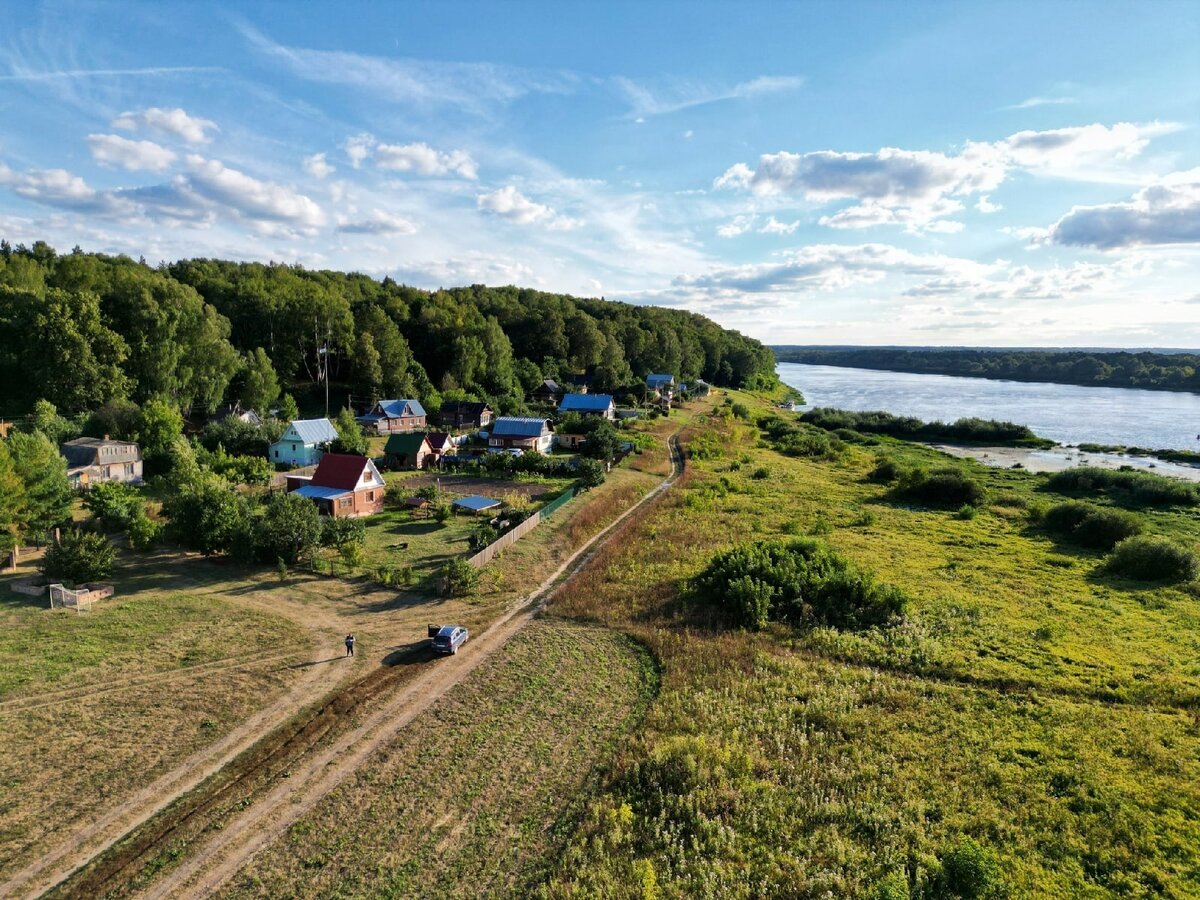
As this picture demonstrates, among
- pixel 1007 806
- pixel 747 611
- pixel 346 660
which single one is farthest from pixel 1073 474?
pixel 346 660

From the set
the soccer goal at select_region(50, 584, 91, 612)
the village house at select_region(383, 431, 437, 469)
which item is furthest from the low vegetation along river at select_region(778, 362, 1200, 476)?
the soccer goal at select_region(50, 584, 91, 612)

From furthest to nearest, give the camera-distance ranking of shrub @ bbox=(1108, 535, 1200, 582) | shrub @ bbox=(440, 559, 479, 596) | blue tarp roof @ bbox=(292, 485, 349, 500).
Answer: blue tarp roof @ bbox=(292, 485, 349, 500) < shrub @ bbox=(1108, 535, 1200, 582) < shrub @ bbox=(440, 559, 479, 596)

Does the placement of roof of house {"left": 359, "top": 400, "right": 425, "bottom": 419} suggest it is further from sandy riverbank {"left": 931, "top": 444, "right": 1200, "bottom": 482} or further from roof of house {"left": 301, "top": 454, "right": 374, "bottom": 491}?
sandy riverbank {"left": 931, "top": 444, "right": 1200, "bottom": 482}

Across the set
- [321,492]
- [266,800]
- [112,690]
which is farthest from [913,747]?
[321,492]

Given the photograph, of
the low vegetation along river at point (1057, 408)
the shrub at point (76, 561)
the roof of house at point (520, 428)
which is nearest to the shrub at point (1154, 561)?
the low vegetation along river at point (1057, 408)

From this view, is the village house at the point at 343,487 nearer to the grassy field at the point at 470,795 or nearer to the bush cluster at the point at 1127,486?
the grassy field at the point at 470,795

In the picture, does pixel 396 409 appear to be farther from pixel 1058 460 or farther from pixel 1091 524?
pixel 1058 460

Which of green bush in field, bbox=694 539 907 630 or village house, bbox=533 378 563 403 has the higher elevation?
village house, bbox=533 378 563 403
